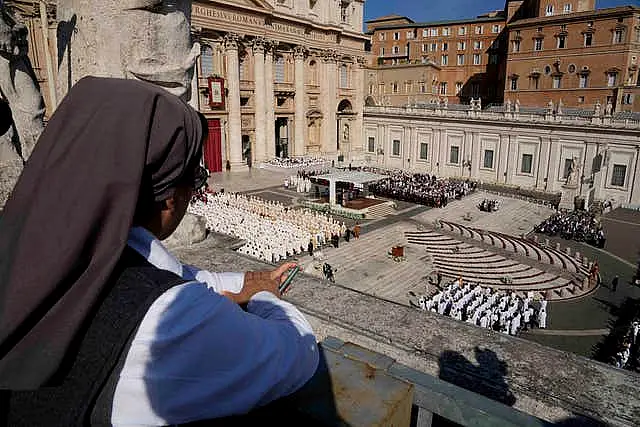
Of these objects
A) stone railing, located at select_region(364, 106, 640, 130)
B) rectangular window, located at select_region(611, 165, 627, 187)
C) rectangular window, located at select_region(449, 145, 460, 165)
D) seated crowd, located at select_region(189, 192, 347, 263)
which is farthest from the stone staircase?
rectangular window, located at select_region(611, 165, 627, 187)

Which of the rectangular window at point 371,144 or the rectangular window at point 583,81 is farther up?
the rectangular window at point 583,81

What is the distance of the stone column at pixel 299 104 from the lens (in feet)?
125

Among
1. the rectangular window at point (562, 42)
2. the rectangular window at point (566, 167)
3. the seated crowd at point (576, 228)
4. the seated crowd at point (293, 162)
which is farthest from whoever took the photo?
the rectangular window at point (562, 42)

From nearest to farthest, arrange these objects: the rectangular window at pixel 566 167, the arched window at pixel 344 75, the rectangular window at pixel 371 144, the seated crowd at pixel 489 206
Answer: the seated crowd at pixel 489 206, the rectangular window at pixel 566 167, the arched window at pixel 344 75, the rectangular window at pixel 371 144

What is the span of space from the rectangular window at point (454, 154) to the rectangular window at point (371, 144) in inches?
349

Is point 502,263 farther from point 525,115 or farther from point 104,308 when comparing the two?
point 104,308

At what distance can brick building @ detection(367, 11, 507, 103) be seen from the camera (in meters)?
52.3

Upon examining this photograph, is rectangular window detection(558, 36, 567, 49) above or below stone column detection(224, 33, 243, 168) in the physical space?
above

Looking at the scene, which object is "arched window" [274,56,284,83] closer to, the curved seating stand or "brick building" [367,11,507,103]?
"brick building" [367,11,507,103]

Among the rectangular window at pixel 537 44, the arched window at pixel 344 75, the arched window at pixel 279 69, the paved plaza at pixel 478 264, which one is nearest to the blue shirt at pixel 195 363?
the paved plaza at pixel 478 264

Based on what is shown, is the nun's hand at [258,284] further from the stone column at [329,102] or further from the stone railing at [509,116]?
the stone column at [329,102]

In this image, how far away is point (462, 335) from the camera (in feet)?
13.3

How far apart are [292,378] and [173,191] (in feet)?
2.45

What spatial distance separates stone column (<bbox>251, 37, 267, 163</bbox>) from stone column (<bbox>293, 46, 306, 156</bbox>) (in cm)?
387
